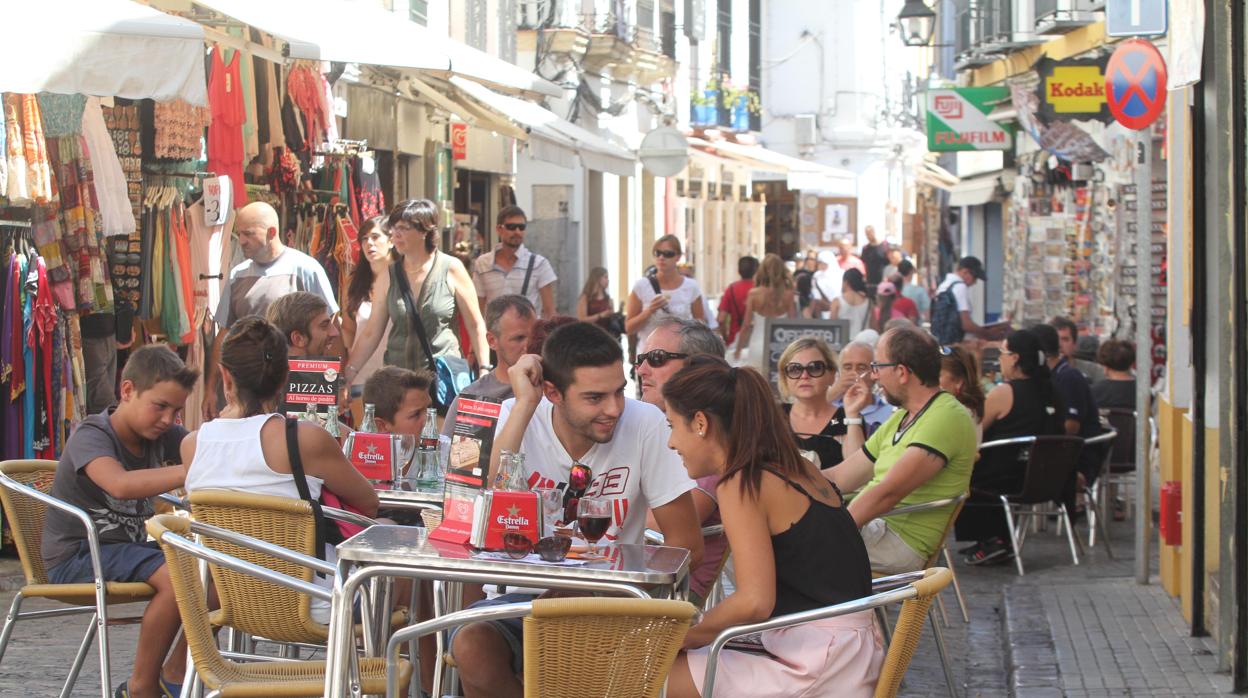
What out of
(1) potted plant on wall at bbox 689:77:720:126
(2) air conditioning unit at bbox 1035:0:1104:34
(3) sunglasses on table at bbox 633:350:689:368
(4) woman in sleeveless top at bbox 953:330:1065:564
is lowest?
(4) woman in sleeveless top at bbox 953:330:1065:564

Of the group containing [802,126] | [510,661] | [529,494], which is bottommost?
[510,661]

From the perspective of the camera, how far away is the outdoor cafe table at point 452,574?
4.32m

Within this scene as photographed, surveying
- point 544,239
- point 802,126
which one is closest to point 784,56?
point 802,126

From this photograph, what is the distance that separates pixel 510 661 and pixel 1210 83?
4191 mm

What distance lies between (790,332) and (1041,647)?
4.64m

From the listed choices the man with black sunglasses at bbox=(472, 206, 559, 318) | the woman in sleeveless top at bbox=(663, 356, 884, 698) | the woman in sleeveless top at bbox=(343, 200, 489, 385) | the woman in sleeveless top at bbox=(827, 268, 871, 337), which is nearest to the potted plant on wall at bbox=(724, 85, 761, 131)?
the woman in sleeveless top at bbox=(827, 268, 871, 337)

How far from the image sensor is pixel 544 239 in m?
26.7

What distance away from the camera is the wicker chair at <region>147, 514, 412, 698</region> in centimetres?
456

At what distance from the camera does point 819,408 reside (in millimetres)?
8195

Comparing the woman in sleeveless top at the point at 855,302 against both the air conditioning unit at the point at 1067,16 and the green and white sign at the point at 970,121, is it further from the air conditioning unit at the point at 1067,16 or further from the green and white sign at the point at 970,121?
the green and white sign at the point at 970,121

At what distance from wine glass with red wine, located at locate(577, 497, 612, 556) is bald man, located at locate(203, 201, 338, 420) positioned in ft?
16.6

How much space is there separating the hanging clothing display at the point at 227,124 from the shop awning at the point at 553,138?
3468 millimetres

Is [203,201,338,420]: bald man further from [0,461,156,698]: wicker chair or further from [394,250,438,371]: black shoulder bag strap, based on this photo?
[0,461,156,698]: wicker chair

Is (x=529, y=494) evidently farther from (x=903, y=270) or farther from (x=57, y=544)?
(x=903, y=270)
